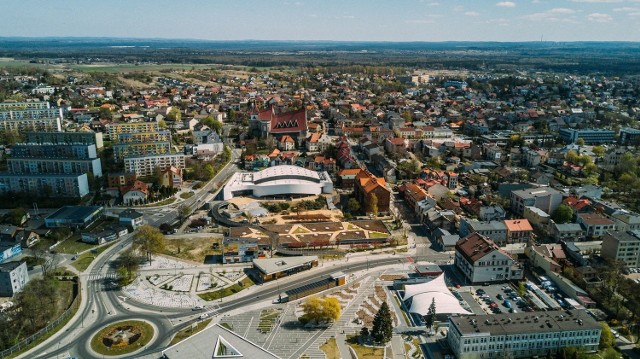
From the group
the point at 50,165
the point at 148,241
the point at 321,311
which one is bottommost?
the point at 321,311

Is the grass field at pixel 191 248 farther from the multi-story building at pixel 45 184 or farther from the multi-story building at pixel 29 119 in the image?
the multi-story building at pixel 29 119

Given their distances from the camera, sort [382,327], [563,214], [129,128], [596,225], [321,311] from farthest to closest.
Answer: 1. [129,128]
2. [563,214]
3. [596,225]
4. [321,311]
5. [382,327]

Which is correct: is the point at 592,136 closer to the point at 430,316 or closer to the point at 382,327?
the point at 430,316

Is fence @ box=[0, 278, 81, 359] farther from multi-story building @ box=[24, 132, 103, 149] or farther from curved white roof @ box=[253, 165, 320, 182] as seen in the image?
multi-story building @ box=[24, 132, 103, 149]

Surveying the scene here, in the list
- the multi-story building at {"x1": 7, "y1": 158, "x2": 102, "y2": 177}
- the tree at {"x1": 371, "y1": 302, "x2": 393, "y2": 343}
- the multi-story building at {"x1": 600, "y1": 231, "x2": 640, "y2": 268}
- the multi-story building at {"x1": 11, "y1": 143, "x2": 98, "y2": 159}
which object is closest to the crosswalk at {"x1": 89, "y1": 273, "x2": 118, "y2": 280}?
the tree at {"x1": 371, "y1": 302, "x2": 393, "y2": 343}

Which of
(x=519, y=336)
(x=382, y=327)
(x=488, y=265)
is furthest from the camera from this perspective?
(x=488, y=265)

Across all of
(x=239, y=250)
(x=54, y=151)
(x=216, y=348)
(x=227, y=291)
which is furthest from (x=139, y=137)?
(x=216, y=348)

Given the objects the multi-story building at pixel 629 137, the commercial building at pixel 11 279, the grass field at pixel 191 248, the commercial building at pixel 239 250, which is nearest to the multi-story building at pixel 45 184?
the grass field at pixel 191 248
